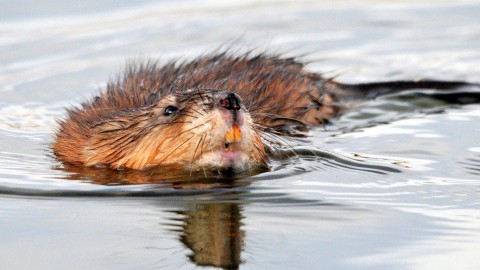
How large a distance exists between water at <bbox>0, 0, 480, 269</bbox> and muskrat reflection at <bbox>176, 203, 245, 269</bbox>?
0.05 ft

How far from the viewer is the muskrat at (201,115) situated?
6695 millimetres

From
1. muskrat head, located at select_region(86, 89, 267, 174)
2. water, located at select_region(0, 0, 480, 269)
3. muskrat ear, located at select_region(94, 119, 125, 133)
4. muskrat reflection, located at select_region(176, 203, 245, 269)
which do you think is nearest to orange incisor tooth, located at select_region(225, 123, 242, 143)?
muskrat head, located at select_region(86, 89, 267, 174)

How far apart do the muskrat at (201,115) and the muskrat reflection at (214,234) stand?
549mm

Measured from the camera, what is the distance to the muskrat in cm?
670

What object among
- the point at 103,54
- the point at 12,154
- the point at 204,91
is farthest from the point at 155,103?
the point at 103,54

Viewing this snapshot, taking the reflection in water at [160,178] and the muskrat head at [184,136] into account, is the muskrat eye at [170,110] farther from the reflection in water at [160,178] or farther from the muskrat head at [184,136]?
the reflection in water at [160,178]

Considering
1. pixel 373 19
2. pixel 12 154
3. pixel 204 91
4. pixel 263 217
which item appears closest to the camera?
pixel 263 217

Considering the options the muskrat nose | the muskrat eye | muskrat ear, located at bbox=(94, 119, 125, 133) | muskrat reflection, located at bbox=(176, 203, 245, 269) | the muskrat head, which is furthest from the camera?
muskrat ear, located at bbox=(94, 119, 125, 133)

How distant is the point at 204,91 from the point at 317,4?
636 cm

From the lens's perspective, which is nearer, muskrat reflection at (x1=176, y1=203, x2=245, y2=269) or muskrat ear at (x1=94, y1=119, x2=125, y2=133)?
muskrat reflection at (x1=176, y1=203, x2=245, y2=269)

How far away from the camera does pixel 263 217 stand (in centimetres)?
602

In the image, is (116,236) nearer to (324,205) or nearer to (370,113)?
(324,205)

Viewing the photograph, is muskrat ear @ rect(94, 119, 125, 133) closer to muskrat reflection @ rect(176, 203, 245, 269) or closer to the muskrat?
the muskrat

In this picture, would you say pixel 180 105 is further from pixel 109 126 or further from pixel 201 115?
pixel 109 126
